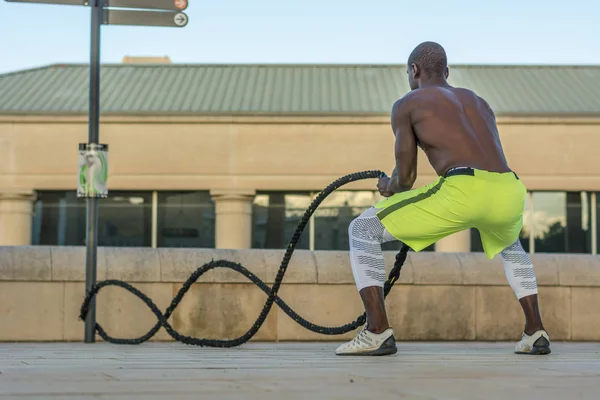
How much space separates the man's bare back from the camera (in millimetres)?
5453

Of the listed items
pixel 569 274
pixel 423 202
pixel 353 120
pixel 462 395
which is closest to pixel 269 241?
pixel 353 120

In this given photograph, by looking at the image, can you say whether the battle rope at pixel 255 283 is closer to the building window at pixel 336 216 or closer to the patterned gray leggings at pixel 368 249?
the patterned gray leggings at pixel 368 249

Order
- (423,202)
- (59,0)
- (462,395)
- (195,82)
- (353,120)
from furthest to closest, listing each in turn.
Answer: (195,82) < (353,120) < (59,0) < (423,202) < (462,395)

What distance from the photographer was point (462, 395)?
3.46 metres

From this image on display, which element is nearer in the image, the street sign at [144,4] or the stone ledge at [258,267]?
the street sign at [144,4]

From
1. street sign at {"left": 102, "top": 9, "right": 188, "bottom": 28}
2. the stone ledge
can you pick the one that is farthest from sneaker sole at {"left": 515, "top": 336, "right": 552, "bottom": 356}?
street sign at {"left": 102, "top": 9, "right": 188, "bottom": 28}

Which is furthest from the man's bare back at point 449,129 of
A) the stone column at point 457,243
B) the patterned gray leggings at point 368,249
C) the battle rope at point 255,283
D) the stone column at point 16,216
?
the stone column at point 16,216

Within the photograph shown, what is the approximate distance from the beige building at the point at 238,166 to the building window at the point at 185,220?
0.03 m

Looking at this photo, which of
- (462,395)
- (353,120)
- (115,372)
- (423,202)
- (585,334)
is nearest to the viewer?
(462,395)

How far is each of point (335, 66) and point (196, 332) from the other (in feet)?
85.4

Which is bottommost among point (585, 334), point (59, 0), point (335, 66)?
point (585, 334)

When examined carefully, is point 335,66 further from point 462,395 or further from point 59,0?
point 462,395

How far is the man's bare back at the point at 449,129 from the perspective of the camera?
17.9ft

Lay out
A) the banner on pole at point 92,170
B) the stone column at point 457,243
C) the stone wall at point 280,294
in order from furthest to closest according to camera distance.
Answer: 1. the stone column at point 457,243
2. the stone wall at point 280,294
3. the banner on pole at point 92,170
